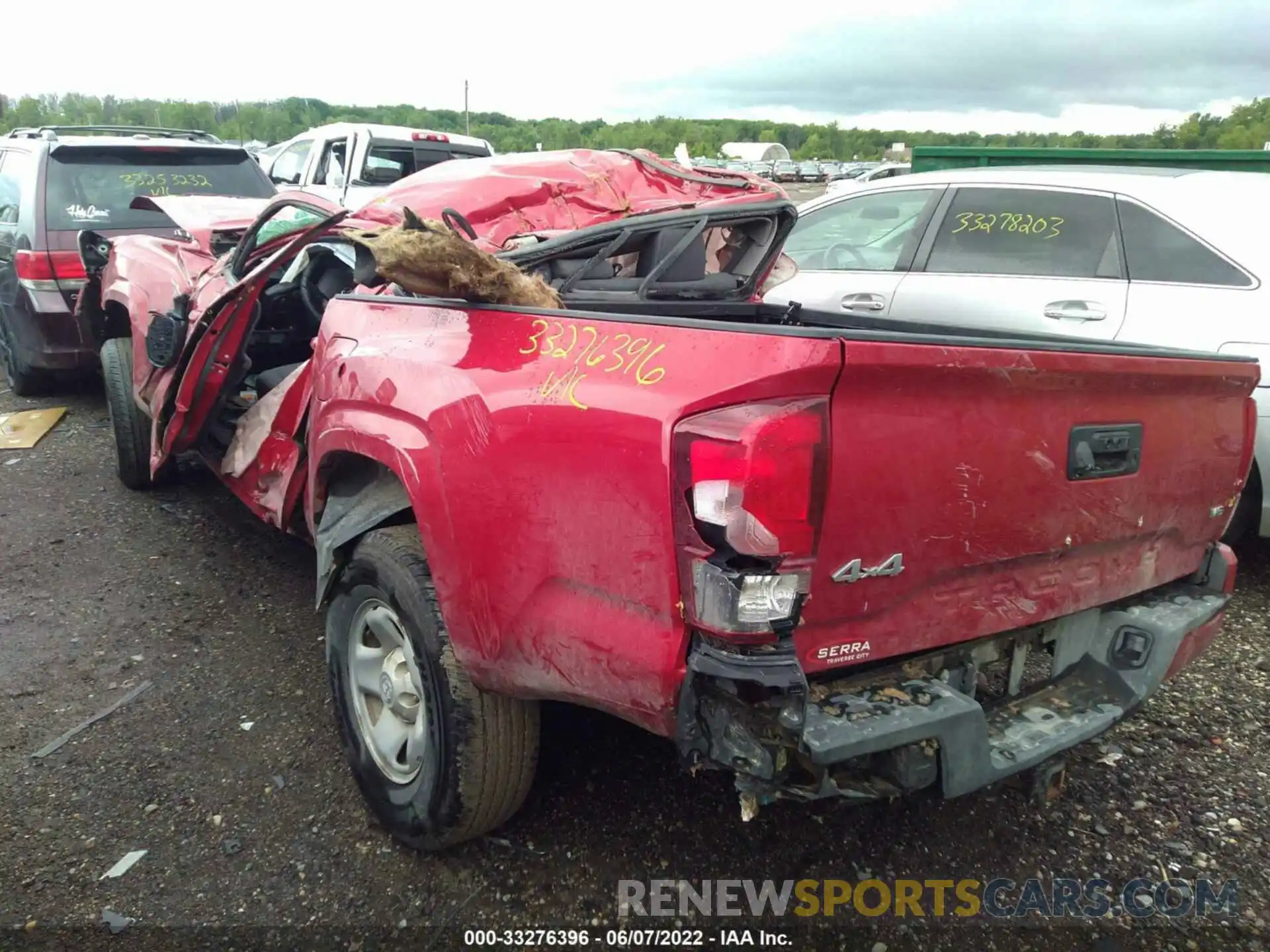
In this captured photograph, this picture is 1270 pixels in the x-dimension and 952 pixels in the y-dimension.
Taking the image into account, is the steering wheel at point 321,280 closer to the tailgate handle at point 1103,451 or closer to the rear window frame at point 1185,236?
the tailgate handle at point 1103,451

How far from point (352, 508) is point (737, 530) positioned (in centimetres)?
136

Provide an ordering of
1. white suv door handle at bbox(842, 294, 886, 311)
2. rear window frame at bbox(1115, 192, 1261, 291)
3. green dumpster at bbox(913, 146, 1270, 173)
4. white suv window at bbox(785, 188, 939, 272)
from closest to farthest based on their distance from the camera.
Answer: rear window frame at bbox(1115, 192, 1261, 291), white suv door handle at bbox(842, 294, 886, 311), white suv window at bbox(785, 188, 939, 272), green dumpster at bbox(913, 146, 1270, 173)

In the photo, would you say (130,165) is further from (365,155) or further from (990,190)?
(990,190)

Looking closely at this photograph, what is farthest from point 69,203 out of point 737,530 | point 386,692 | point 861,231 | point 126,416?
point 737,530

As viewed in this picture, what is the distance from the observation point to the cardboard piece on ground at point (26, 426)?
586cm

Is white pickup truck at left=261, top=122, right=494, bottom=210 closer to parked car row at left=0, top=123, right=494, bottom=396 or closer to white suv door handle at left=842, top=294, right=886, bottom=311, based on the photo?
parked car row at left=0, top=123, right=494, bottom=396

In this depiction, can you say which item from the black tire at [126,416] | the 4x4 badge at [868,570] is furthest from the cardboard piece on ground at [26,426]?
the 4x4 badge at [868,570]

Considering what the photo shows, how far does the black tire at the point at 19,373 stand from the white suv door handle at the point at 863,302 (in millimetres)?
5598

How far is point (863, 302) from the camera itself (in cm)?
491

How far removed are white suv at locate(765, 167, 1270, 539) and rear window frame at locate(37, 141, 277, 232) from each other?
4.30 meters

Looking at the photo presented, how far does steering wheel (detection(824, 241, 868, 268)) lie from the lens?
202 inches

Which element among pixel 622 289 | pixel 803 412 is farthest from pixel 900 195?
pixel 803 412

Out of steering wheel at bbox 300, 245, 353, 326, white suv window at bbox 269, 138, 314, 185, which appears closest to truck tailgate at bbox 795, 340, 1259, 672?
steering wheel at bbox 300, 245, 353, 326

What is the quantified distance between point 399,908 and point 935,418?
1.70 meters
